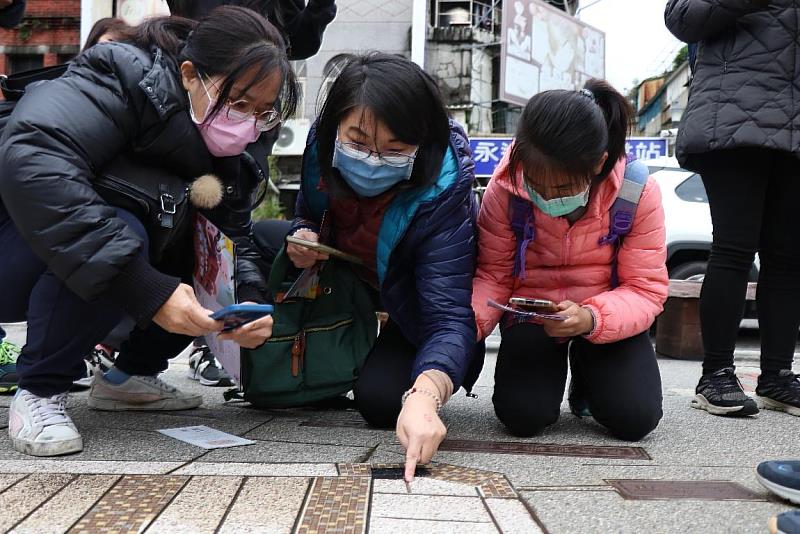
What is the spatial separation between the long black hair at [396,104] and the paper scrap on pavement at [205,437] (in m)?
0.80

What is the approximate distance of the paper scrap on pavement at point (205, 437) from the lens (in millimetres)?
2111

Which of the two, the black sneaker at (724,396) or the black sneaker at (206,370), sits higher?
the black sneaker at (724,396)

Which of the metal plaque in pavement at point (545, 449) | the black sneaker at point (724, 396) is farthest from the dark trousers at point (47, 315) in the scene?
the black sneaker at point (724, 396)

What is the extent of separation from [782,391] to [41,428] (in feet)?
7.68

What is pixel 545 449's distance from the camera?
219 cm

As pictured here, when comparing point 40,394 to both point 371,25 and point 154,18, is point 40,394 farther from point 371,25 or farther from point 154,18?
point 371,25

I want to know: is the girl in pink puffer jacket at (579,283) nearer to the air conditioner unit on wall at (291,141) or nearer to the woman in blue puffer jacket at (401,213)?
the woman in blue puffer jacket at (401,213)

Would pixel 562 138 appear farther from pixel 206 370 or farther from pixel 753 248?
pixel 206 370

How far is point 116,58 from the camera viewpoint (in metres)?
2.05

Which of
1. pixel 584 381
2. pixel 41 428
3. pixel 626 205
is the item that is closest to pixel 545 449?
pixel 584 381

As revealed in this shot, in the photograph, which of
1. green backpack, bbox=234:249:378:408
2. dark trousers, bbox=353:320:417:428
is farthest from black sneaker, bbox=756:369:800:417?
green backpack, bbox=234:249:378:408

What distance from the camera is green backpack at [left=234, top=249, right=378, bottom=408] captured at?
2.53m

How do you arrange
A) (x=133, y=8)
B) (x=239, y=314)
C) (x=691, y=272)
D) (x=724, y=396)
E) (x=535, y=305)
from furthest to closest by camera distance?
(x=133, y=8), (x=691, y=272), (x=724, y=396), (x=535, y=305), (x=239, y=314)

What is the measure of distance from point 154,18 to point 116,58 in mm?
329
